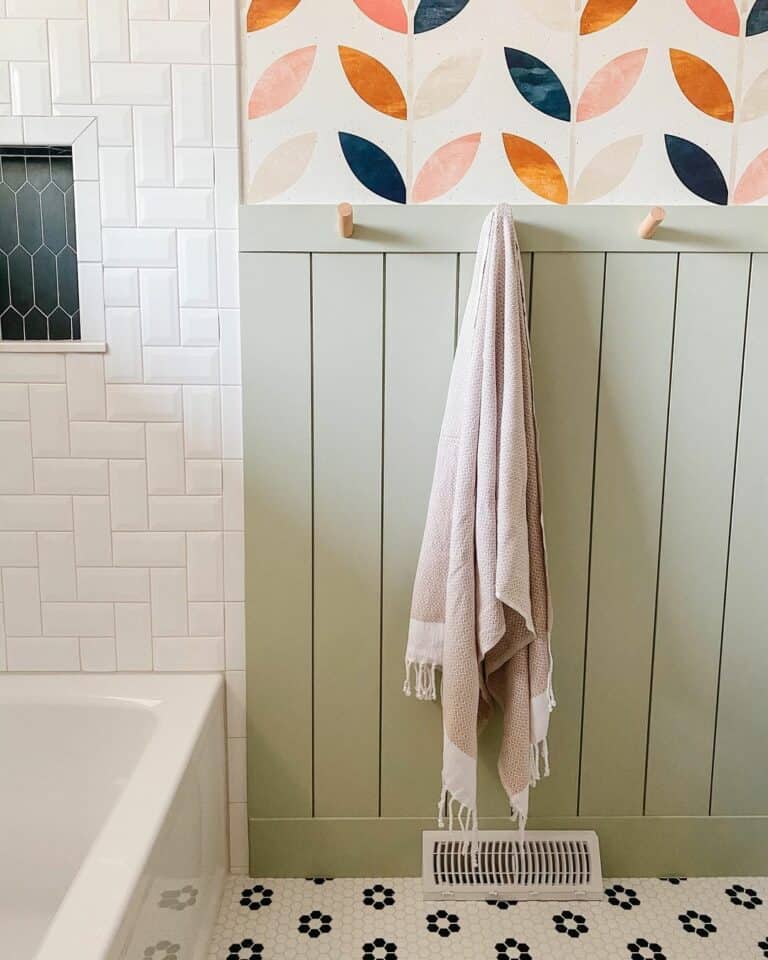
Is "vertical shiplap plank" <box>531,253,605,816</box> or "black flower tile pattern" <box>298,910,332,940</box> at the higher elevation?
"vertical shiplap plank" <box>531,253,605,816</box>

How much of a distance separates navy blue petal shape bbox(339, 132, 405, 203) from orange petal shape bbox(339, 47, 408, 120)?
7 centimetres

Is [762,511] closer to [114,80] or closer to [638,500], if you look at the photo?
[638,500]

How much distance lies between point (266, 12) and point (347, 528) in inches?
39.6

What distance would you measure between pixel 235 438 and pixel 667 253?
3.08 ft

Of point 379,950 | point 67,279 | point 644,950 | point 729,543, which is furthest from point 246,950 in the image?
point 67,279

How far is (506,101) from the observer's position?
1.58m

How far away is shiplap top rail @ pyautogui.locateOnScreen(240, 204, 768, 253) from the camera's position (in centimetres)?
158

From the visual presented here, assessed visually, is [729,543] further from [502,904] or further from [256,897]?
[256,897]

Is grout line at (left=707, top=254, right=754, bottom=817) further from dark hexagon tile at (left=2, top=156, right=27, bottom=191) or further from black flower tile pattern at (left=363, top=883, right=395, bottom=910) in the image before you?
dark hexagon tile at (left=2, top=156, right=27, bottom=191)

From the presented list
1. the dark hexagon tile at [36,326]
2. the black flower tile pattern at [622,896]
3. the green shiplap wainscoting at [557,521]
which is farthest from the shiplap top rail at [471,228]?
the black flower tile pattern at [622,896]

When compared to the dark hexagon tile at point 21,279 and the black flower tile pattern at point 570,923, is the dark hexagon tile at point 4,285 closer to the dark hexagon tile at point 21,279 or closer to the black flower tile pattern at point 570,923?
the dark hexagon tile at point 21,279

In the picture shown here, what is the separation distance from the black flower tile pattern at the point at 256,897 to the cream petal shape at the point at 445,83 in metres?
1.62

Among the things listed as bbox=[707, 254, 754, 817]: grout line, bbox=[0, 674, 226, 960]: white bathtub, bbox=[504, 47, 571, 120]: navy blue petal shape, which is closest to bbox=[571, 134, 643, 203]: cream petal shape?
bbox=[504, 47, 571, 120]: navy blue petal shape

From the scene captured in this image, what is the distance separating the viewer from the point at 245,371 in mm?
1634
